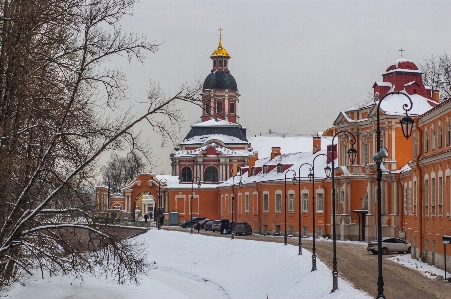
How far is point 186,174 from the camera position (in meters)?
111

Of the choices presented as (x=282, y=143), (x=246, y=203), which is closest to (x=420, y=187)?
(x=246, y=203)

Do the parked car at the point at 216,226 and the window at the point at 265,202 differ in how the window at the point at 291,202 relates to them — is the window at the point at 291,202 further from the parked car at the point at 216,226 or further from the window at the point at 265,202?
the parked car at the point at 216,226

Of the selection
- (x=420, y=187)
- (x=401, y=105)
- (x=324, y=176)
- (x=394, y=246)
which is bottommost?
(x=394, y=246)

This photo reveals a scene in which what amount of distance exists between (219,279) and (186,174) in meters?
59.0

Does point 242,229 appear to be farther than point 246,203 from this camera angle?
No

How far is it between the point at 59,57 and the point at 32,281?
24.6 metres

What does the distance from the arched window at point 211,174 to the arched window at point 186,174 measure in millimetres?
1907

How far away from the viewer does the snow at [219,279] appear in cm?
3847

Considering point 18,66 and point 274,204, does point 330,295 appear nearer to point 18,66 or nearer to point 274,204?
point 18,66

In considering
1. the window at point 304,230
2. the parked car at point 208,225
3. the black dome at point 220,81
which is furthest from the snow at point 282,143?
the window at point 304,230

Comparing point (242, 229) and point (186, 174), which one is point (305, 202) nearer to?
point (242, 229)

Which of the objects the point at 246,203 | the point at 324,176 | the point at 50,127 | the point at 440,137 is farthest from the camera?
the point at 246,203

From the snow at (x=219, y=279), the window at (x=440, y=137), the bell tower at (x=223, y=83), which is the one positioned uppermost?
the bell tower at (x=223, y=83)

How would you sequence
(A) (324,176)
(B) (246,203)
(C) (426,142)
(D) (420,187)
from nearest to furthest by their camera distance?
(C) (426,142) < (D) (420,187) < (A) (324,176) < (B) (246,203)
